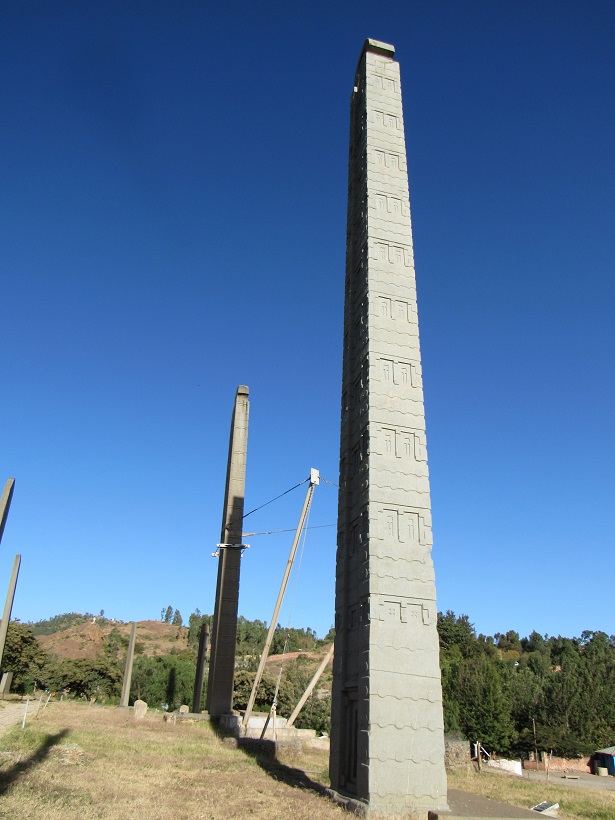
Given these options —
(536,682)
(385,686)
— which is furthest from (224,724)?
(536,682)

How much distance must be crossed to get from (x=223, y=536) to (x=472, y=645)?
69.2 m

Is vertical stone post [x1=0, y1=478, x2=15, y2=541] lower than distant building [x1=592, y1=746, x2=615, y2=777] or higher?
higher

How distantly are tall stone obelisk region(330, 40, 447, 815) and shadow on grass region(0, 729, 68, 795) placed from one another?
19.7 ft

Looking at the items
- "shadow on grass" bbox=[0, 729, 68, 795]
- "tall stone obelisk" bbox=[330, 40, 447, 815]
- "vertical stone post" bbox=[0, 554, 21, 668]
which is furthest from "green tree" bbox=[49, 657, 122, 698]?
"tall stone obelisk" bbox=[330, 40, 447, 815]

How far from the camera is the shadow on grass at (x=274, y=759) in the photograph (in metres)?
13.0

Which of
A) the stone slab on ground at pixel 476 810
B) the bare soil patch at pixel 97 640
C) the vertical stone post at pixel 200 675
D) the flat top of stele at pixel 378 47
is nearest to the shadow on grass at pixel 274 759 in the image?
the stone slab on ground at pixel 476 810

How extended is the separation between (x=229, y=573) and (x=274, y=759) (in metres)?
10.5

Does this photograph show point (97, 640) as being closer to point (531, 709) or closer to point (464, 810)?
point (531, 709)

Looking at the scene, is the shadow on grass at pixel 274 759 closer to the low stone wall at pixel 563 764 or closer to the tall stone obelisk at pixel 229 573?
the tall stone obelisk at pixel 229 573

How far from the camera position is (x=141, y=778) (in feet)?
39.8

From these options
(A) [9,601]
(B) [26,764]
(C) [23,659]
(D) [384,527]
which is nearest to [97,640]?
(C) [23,659]

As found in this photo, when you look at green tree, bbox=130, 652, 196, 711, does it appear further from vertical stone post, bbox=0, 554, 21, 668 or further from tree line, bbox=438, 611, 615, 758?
vertical stone post, bbox=0, 554, 21, 668

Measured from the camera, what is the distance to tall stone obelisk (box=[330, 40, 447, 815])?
11.0 meters

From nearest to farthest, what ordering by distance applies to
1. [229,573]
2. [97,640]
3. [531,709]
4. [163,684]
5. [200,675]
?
[229,573], [200,675], [531,709], [163,684], [97,640]
